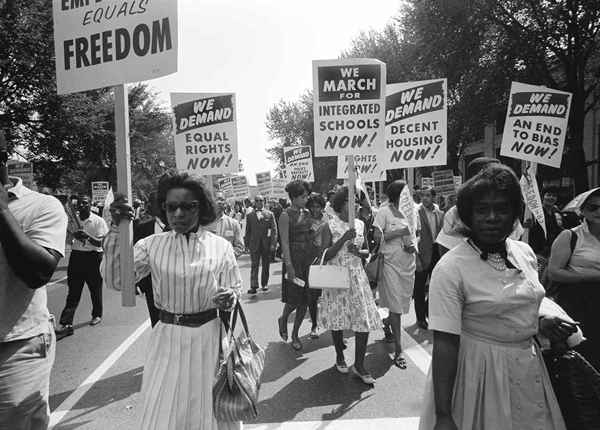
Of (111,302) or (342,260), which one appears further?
(111,302)

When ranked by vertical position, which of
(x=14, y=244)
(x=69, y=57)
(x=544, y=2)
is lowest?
(x=14, y=244)

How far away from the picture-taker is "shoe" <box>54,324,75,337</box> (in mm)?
6984

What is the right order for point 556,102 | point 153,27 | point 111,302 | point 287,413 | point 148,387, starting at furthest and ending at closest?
1. point 111,302
2. point 556,102
3. point 287,413
4. point 153,27
5. point 148,387

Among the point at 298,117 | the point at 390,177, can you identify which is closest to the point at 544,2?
the point at 390,177

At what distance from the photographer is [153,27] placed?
3.36 m

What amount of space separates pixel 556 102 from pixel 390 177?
33.2 meters

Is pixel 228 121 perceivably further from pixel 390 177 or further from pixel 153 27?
pixel 390 177

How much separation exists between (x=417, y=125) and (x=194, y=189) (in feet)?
17.5

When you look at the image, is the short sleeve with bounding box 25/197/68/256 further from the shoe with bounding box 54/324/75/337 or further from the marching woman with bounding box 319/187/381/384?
the shoe with bounding box 54/324/75/337

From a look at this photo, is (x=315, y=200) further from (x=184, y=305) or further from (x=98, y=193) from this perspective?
(x=98, y=193)

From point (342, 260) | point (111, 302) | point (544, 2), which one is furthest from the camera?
point (544, 2)

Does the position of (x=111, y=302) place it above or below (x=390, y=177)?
below

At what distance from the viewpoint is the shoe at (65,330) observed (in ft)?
22.9

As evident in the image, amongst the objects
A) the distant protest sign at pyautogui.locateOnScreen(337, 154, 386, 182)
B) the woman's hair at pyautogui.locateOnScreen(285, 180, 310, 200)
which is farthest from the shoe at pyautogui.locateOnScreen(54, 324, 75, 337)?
the distant protest sign at pyautogui.locateOnScreen(337, 154, 386, 182)
